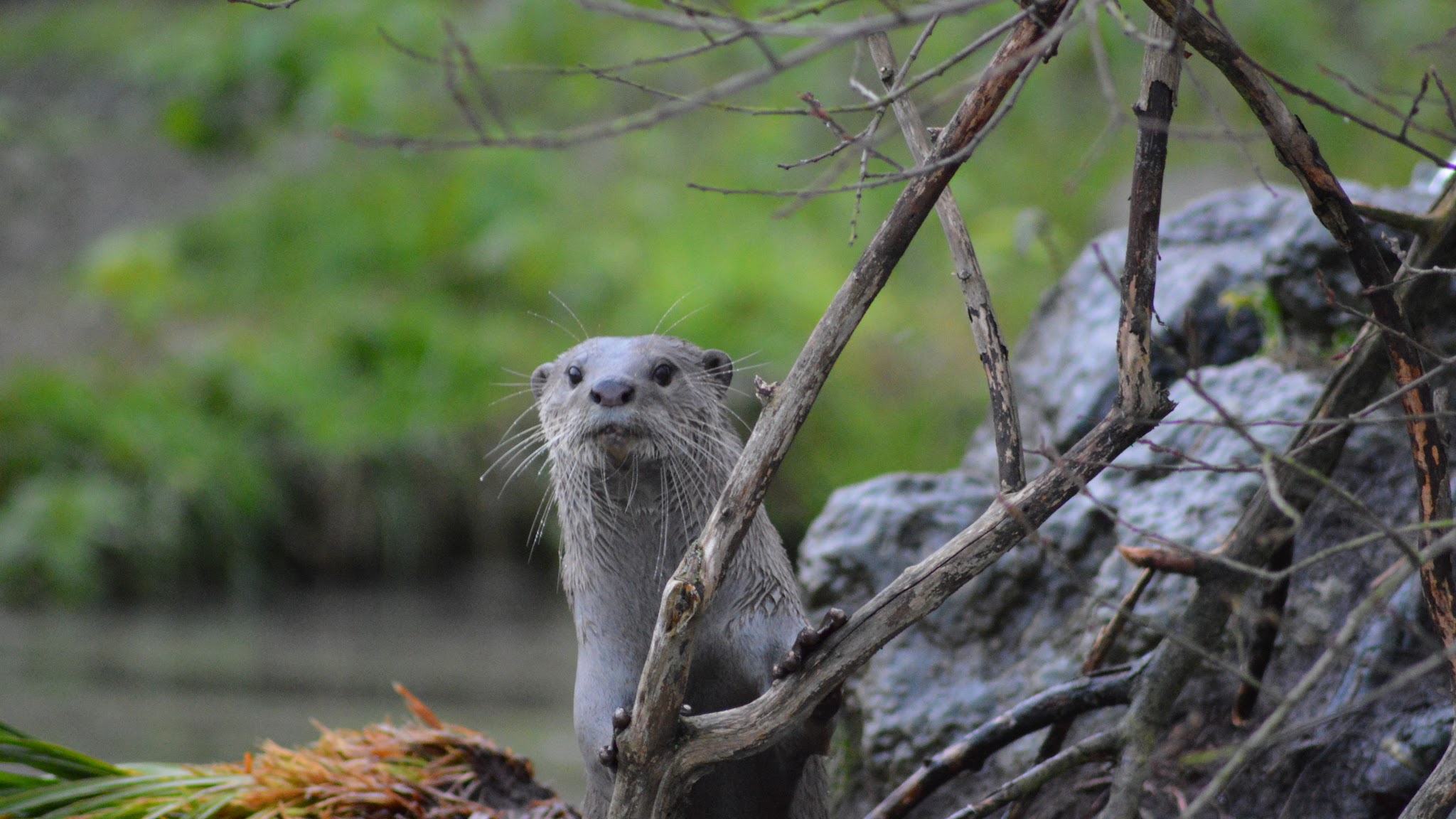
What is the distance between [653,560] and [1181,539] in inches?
46.9

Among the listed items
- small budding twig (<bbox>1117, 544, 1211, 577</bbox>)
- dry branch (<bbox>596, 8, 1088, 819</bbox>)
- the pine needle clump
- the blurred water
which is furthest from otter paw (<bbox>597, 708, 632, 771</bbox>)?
the blurred water

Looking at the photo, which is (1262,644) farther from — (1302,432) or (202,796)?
(202,796)

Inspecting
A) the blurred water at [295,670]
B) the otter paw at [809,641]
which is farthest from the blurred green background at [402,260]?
the otter paw at [809,641]

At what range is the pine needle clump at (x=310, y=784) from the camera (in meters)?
2.84

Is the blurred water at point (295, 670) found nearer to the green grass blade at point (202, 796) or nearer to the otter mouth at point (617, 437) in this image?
the green grass blade at point (202, 796)

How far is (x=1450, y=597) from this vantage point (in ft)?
6.92

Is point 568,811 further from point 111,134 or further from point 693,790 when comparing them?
point 111,134

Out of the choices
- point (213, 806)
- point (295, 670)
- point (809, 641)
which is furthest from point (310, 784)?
point (295, 670)

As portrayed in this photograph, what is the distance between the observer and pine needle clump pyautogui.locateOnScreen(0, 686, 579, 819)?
2.84 meters

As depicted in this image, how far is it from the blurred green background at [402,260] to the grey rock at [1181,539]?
69.5 inches

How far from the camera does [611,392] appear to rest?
2.38 meters

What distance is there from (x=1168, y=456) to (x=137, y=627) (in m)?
6.04

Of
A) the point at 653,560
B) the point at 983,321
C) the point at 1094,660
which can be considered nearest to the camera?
the point at 983,321

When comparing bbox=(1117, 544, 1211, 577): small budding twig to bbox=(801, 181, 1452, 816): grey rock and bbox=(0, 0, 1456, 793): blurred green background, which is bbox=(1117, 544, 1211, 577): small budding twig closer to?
bbox=(801, 181, 1452, 816): grey rock
